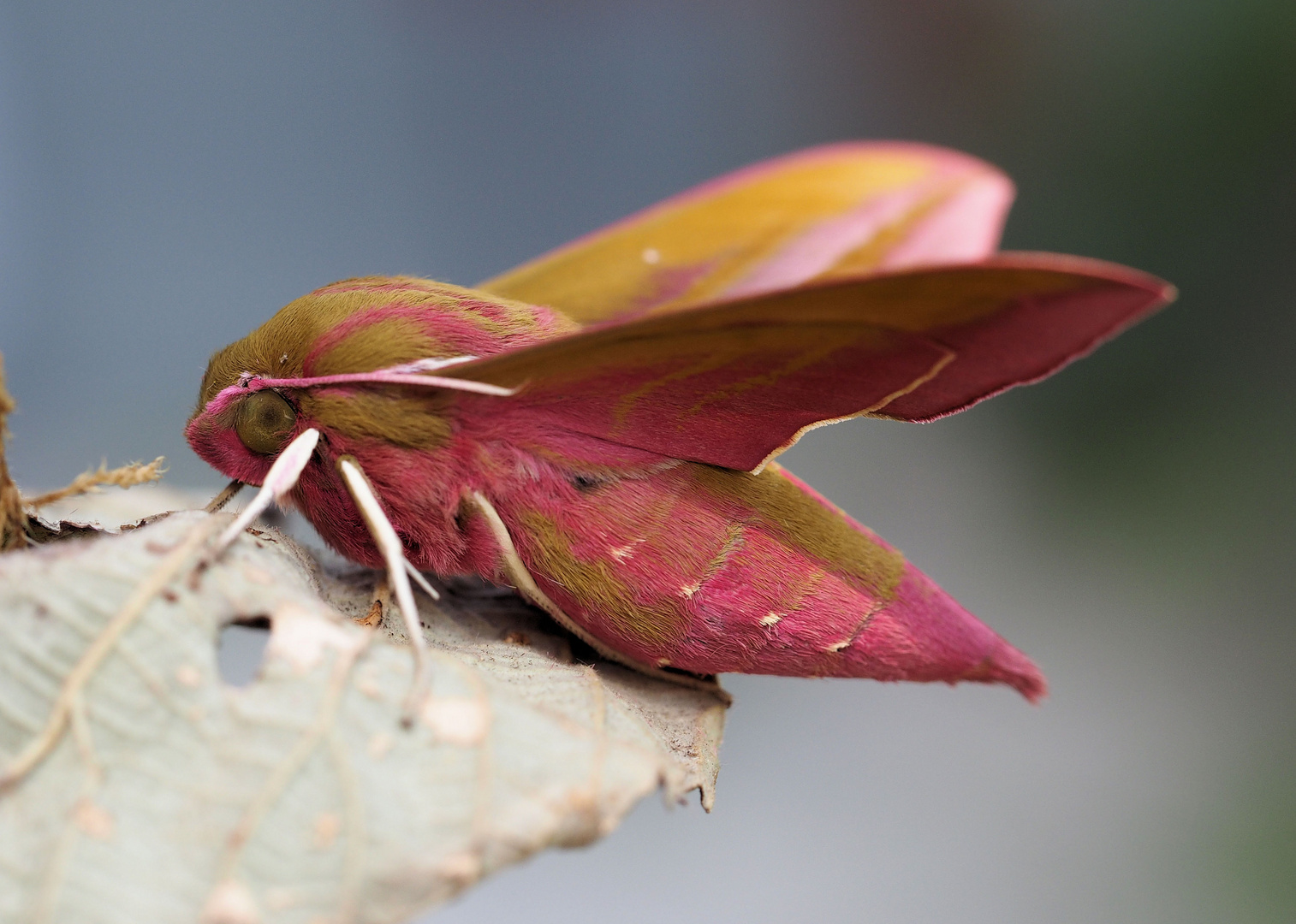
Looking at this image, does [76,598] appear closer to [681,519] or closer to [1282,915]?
[681,519]

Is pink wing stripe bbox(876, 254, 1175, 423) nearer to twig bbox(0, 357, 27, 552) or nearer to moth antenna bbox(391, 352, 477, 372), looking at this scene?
moth antenna bbox(391, 352, 477, 372)

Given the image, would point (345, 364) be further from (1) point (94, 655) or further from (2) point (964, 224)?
(2) point (964, 224)

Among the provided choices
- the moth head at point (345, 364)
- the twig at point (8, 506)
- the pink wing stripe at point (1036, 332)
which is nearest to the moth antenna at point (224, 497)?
the moth head at point (345, 364)

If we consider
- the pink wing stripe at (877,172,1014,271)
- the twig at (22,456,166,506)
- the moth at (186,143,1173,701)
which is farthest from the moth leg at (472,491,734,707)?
the pink wing stripe at (877,172,1014,271)

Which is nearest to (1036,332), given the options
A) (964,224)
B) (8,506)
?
(964,224)

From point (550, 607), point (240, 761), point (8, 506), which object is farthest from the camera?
point (550, 607)

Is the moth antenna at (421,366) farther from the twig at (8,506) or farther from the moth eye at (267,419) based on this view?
the twig at (8,506)

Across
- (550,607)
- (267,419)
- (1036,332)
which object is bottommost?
(550,607)
